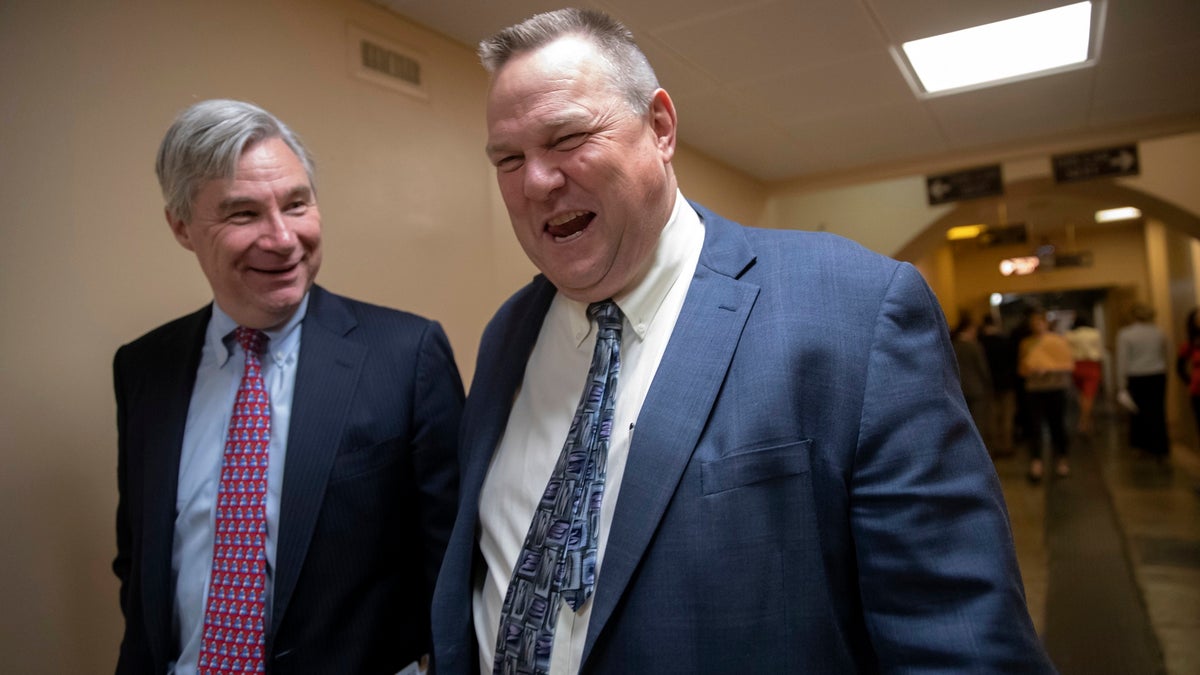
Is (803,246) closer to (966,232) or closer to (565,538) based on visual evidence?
(565,538)

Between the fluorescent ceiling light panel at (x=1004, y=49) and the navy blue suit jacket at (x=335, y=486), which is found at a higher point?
the fluorescent ceiling light panel at (x=1004, y=49)

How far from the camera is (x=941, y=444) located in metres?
0.93

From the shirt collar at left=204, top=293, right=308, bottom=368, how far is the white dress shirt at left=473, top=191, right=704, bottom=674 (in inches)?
22.6

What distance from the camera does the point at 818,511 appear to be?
975mm

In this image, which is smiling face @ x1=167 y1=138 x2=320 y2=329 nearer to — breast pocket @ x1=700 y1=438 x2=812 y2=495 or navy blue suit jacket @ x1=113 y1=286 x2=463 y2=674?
navy blue suit jacket @ x1=113 y1=286 x2=463 y2=674

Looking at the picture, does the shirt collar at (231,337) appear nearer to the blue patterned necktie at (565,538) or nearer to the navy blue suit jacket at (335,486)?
the navy blue suit jacket at (335,486)

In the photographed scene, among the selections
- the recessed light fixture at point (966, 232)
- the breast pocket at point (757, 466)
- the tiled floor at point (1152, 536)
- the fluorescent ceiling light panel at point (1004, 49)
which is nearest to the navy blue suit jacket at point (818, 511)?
the breast pocket at point (757, 466)

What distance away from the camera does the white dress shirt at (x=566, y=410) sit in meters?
1.14

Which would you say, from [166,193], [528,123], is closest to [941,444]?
[528,123]

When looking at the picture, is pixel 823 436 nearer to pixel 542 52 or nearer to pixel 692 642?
pixel 692 642

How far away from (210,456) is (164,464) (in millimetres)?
90

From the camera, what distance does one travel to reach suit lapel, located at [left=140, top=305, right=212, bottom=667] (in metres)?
1.34

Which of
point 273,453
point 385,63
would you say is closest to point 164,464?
point 273,453

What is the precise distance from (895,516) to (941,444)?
4.5 inches
